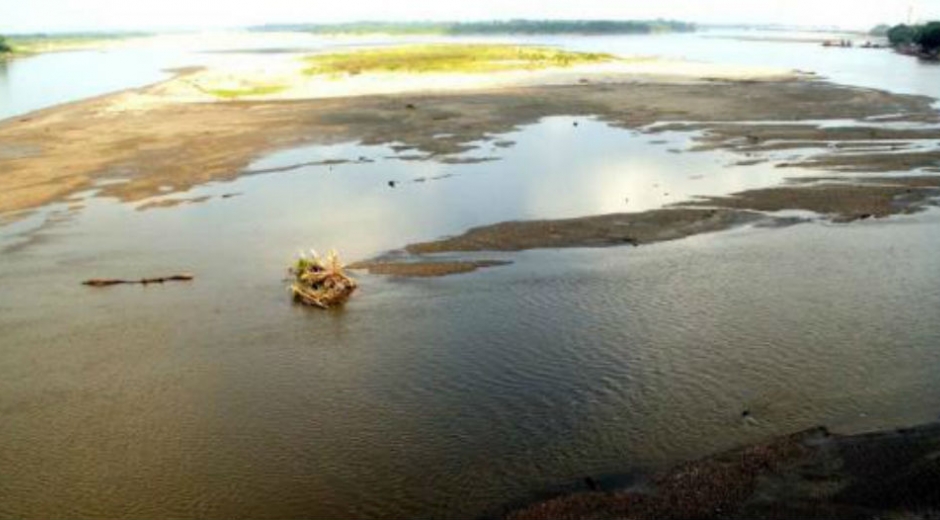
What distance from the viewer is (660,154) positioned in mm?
34500

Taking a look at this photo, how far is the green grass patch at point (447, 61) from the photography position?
84.2 m

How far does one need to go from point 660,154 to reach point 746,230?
12.6 meters

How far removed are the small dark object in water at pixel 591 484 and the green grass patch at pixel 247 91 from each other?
2275 inches

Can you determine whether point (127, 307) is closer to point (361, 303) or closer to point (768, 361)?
point (361, 303)

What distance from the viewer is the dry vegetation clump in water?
17953 millimetres

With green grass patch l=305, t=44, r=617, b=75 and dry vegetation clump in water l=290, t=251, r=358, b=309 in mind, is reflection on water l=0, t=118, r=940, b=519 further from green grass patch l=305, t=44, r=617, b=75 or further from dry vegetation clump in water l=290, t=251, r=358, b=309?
green grass patch l=305, t=44, r=617, b=75

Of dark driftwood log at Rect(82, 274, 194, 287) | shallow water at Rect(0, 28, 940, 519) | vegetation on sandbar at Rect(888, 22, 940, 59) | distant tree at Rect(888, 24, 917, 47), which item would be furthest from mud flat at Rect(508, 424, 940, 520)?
distant tree at Rect(888, 24, 917, 47)

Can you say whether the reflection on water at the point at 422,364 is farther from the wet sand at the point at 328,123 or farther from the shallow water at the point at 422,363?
the wet sand at the point at 328,123

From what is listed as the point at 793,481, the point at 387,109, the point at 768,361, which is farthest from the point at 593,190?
the point at 387,109

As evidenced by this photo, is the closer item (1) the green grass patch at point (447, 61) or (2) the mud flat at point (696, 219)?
(2) the mud flat at point (696, 219)

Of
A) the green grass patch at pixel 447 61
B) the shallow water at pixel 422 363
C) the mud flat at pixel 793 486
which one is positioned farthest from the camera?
the green grass patch at pixel 447 61

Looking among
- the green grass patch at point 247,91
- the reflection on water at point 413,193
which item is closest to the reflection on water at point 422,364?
the reflection on water at point 413,193

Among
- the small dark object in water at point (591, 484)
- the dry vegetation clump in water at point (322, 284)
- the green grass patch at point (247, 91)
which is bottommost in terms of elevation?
the small dark object in water at point (591, 484)

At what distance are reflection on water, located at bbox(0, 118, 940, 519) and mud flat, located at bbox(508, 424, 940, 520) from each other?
27.4 inches
